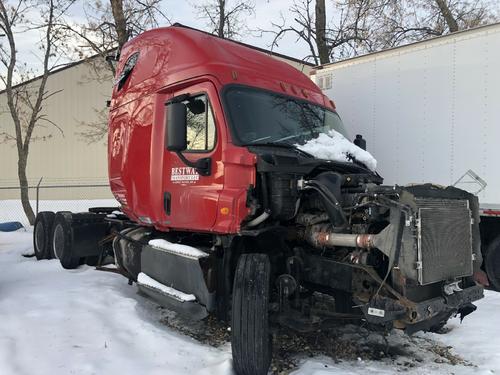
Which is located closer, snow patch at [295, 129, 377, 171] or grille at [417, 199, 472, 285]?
grille at [417, 199, 472, 285]

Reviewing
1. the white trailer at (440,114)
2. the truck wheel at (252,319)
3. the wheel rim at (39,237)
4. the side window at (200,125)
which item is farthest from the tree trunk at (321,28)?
the truck wheel at (252,319)

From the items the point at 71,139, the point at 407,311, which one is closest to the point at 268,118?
the point at 407,311

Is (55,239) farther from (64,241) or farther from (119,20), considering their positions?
(119,20)

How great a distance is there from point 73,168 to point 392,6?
52.9ft

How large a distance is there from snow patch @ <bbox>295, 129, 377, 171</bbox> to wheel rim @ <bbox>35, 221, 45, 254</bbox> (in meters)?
5.97

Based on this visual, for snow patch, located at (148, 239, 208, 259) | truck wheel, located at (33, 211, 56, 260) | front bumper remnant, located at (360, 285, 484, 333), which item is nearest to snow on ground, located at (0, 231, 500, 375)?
front bumper remnant, located at (360, 285, 484, 333)

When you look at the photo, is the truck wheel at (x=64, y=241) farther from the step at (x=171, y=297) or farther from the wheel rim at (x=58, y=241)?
the step at (x=171, y=297)

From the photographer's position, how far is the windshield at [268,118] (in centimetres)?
503

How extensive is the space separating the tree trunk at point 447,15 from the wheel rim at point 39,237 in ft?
59.4

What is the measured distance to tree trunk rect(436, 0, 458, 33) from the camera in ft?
67.4

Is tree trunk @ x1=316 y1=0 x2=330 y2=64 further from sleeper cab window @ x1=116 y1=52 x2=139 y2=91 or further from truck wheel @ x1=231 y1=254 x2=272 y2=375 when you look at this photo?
truck wheel @ x1=231 y1=254 x2=272 y2=375

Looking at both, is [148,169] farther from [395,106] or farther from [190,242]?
[395,106]

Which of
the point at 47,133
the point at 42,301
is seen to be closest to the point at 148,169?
the point at 42,301

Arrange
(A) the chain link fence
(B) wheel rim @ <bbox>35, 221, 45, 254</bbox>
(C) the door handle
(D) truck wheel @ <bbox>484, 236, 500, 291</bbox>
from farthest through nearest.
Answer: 1. (A) the chain link fence
2. (B) wheel rim @ <bbox>35, 221, 45, 254</bbox>
3. (D) truck wheel @ <bbox>484, 236, 500, 291</bbox>
4. (C) the door handle
